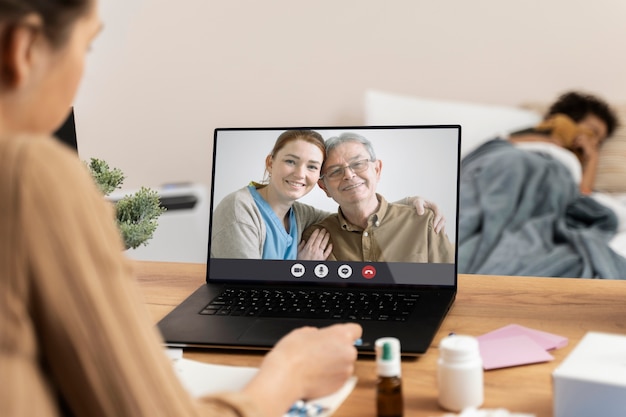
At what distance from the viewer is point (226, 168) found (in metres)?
1.29

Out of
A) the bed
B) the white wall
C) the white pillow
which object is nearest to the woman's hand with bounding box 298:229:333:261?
the bed

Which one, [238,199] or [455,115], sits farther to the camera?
[455,115]

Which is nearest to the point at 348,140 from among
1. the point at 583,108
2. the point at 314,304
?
the point at 314,304

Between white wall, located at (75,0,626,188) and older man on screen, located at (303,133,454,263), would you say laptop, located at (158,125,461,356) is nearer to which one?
older man on screen, located at (303,133,454,263)

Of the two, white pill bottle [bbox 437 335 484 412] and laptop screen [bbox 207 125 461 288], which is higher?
laptop screen [bbox 207 125 461 288]

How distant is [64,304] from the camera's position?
1.67 feet

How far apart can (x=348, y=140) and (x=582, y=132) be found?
1.83m

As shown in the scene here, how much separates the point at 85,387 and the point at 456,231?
780mm

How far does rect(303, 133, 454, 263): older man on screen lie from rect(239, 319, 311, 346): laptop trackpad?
0.18 metres

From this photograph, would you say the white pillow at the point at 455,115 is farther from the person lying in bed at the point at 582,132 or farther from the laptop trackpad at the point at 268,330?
the laptop trackpad at the point at 268,330

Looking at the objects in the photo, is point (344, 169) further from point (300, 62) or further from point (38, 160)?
point (300, 62)

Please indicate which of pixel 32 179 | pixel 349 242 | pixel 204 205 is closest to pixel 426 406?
pixel 349 242

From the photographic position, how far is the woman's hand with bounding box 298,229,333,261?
1233mm

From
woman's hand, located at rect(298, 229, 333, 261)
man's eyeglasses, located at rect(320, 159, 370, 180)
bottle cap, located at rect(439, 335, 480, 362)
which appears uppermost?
man's eyeglasses, located at rect(320, 159, 370, 180)
